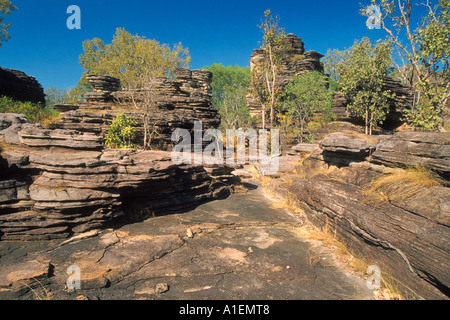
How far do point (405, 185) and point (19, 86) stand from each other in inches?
908

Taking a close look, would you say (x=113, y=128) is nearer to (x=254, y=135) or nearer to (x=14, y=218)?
(x=14, y=218)

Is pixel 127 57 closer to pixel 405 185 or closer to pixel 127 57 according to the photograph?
pixel 127 57

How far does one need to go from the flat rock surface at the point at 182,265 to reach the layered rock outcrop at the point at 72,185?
0.41 metres

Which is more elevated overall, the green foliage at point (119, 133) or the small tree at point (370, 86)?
the small tree at point (370, 86)

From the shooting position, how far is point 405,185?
477 cm

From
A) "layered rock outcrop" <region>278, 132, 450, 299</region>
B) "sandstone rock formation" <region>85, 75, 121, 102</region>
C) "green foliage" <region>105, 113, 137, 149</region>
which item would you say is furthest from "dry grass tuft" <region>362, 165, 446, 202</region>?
"sandstone rock formation" <region>85, 75, 121, 102</region>

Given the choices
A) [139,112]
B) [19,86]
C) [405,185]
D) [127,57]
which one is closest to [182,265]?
[405,185]

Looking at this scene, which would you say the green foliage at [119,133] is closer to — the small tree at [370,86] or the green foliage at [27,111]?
the green foliage at [27,111]

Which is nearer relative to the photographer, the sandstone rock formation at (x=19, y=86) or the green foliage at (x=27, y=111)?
the green foliage at (x=27, y=111)

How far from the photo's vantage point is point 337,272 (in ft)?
14.9

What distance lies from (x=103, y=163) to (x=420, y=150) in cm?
732

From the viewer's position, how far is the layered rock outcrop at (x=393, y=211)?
354 centimetres

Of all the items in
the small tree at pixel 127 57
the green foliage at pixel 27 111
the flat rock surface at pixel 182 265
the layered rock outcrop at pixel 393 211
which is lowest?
the flat rock surface at pixel 182 265

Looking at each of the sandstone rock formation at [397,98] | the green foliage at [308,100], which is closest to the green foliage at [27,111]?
the green foliage at [308,100]
